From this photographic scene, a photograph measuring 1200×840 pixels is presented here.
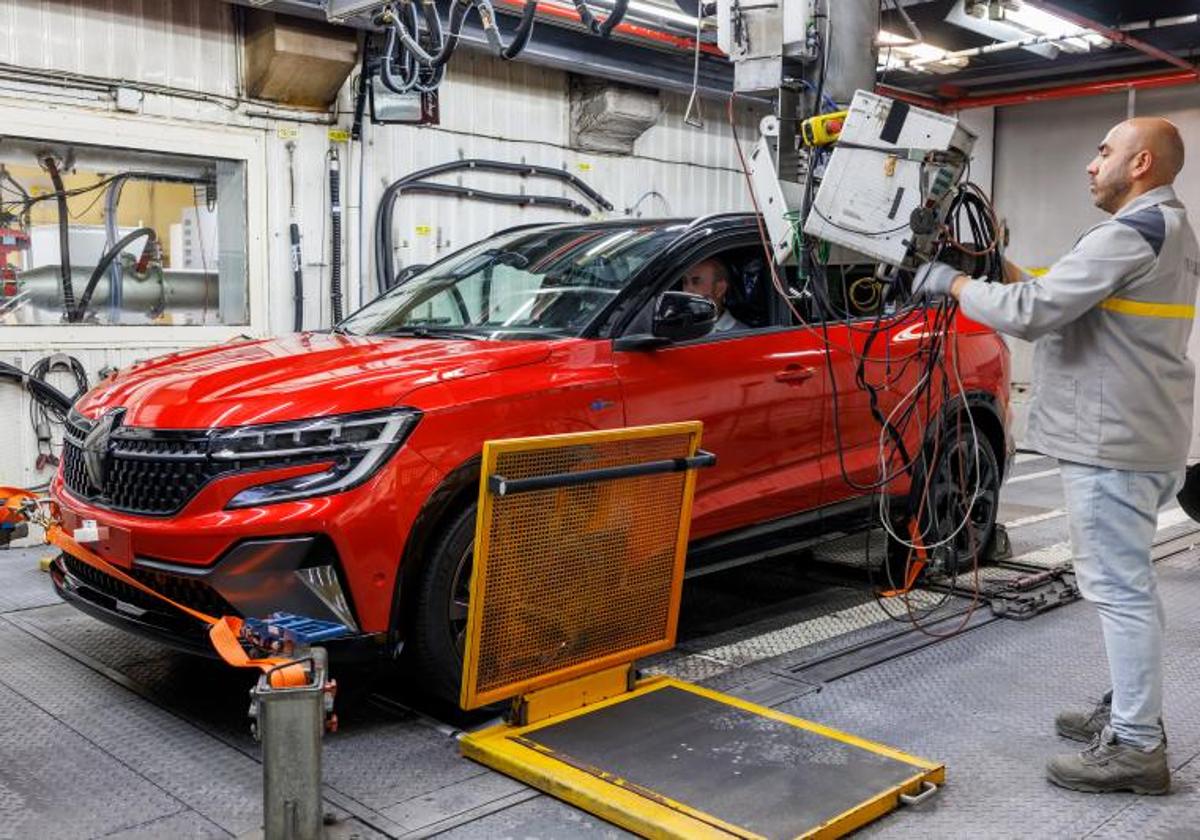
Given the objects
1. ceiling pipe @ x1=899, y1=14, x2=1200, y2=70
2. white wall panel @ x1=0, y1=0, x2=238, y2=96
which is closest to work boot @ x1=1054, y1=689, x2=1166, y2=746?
white wall panel @ x1=0, y1=0, x2=238, y2=96

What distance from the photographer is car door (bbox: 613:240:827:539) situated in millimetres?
4051

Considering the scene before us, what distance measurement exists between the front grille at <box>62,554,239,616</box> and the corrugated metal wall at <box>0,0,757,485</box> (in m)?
3.28

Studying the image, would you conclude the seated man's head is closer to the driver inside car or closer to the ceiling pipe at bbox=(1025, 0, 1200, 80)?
the driver inside car

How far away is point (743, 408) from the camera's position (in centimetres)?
432

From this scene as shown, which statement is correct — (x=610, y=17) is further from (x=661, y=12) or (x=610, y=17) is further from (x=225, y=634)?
(x=225, y=634)

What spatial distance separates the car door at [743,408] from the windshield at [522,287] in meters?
0.23

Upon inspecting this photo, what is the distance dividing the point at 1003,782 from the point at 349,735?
1993 mm

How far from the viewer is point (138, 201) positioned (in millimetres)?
6965

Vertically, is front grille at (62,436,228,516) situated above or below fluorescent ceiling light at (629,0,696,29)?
below

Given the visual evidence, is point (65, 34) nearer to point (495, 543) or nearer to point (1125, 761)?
point (495, 543)

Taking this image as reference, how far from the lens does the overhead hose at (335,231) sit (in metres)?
7.55

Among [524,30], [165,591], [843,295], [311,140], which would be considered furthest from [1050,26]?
[165,591]

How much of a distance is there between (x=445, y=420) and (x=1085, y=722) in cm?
222

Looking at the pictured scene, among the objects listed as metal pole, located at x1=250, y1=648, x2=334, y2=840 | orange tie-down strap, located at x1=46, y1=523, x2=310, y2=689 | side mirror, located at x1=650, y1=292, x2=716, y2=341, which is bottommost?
metal pole, located at x1=250, y1=648, x2=334, y2=840
